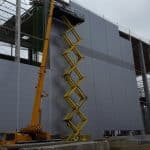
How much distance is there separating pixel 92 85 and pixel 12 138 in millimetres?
19178

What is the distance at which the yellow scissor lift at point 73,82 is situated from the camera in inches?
1357

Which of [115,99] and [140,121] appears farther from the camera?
[140,121]

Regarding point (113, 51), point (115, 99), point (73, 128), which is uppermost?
point (113, 51)

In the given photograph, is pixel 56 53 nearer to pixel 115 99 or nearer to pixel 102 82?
pixel 102 82

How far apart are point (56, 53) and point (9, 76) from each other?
829 cm

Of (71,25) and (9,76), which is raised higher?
(71,25)

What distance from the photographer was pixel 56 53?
3653 centimetres

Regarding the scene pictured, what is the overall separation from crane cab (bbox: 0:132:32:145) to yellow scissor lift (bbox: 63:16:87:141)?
381 inches

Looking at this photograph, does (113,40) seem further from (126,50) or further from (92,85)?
(92,85)

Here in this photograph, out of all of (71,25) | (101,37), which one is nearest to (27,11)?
(71,25)

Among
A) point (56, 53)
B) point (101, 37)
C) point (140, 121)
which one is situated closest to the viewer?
point (56, 53)

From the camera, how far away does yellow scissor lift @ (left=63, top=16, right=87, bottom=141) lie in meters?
34.5

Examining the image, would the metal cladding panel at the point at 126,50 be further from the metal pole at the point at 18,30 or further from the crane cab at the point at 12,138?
the crane cab at the point at 12,138

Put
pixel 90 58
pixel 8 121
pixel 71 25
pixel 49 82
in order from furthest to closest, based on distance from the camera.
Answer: pixel 90 58
pixel 71 25
pixel 49 82
pixel 8 121
